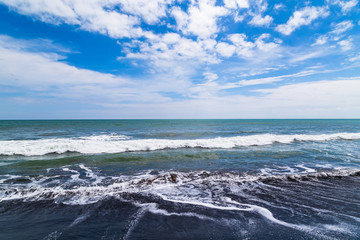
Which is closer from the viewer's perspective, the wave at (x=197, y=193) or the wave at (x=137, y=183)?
the wave at (x=197, y=193)

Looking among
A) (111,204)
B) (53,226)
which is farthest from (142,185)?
(53,226)

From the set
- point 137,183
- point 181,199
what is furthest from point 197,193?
point 137,183

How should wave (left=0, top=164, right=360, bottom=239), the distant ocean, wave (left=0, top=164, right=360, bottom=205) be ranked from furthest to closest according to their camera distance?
wave (left=0, top=164, right=360, bottom=205) < wave (left=0, top=164, right=360, bottom=239) < the distant ocean

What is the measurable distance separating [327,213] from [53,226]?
7655 mm

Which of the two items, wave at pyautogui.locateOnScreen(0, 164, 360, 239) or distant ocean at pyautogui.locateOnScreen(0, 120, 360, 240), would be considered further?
wave at pyautogui.locateOnScreen(0, 164, 360, 239)

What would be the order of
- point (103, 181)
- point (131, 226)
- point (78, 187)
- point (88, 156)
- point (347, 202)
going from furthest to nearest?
point (88, 156) → point (103, 181) → point (78, 187) → point (347, 202) → point (131, 226)

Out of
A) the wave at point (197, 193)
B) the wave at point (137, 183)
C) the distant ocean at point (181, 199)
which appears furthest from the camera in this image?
the wave at point (137, 183)

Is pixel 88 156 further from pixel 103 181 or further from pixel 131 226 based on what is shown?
pixel 131 226

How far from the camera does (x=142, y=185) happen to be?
688cm

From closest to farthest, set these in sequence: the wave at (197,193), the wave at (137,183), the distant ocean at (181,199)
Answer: the distant ocean at (181,199) → the wave at (197,193) → the wave at (137,183)

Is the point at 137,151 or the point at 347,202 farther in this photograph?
the point at 137,151

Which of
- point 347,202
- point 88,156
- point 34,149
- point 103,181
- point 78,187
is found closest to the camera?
point 347,202

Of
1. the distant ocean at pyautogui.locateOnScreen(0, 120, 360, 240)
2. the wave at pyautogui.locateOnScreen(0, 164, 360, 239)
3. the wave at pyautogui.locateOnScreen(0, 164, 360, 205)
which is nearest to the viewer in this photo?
the distant ocean at pyautogui.locateOnScreen(0, 120, 360, 240)

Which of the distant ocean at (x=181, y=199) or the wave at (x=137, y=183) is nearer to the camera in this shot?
the distant ocean at (x=181, y=199)
